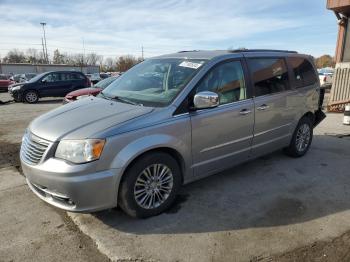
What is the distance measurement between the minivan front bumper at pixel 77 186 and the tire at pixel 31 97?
48.1ft

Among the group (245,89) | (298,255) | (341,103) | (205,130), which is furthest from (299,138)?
(341,103)

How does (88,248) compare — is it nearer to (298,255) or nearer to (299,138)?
(298,255)

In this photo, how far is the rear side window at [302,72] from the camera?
18.0ft

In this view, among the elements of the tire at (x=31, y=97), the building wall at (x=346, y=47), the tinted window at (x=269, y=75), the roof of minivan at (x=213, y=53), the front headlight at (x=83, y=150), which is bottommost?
the tire at (x=31, y=97)

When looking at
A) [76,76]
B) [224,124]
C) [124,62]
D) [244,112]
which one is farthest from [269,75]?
[124,62]

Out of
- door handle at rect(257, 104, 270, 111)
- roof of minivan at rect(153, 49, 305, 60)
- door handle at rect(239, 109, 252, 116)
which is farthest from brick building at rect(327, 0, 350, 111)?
door handle at rect(239, 109, 252, 116)

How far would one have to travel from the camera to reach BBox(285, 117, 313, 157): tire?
5.66 meters

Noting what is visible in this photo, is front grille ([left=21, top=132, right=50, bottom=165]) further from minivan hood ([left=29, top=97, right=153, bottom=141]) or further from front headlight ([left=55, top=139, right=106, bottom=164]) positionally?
front headlight ([left=55, top=139, right=106, bottom=164])

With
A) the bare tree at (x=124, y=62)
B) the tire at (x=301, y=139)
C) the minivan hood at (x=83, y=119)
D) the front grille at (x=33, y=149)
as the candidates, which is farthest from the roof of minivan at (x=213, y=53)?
the bare tree at (x=124, y=62)

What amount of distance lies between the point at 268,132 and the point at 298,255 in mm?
2238

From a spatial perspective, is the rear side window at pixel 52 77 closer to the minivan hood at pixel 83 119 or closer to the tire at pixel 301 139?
the minivan hood at pixel 83 119

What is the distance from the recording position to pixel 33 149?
3.47 metres

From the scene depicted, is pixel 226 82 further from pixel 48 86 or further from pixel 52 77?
pixel 52 77

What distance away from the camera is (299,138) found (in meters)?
5.78
